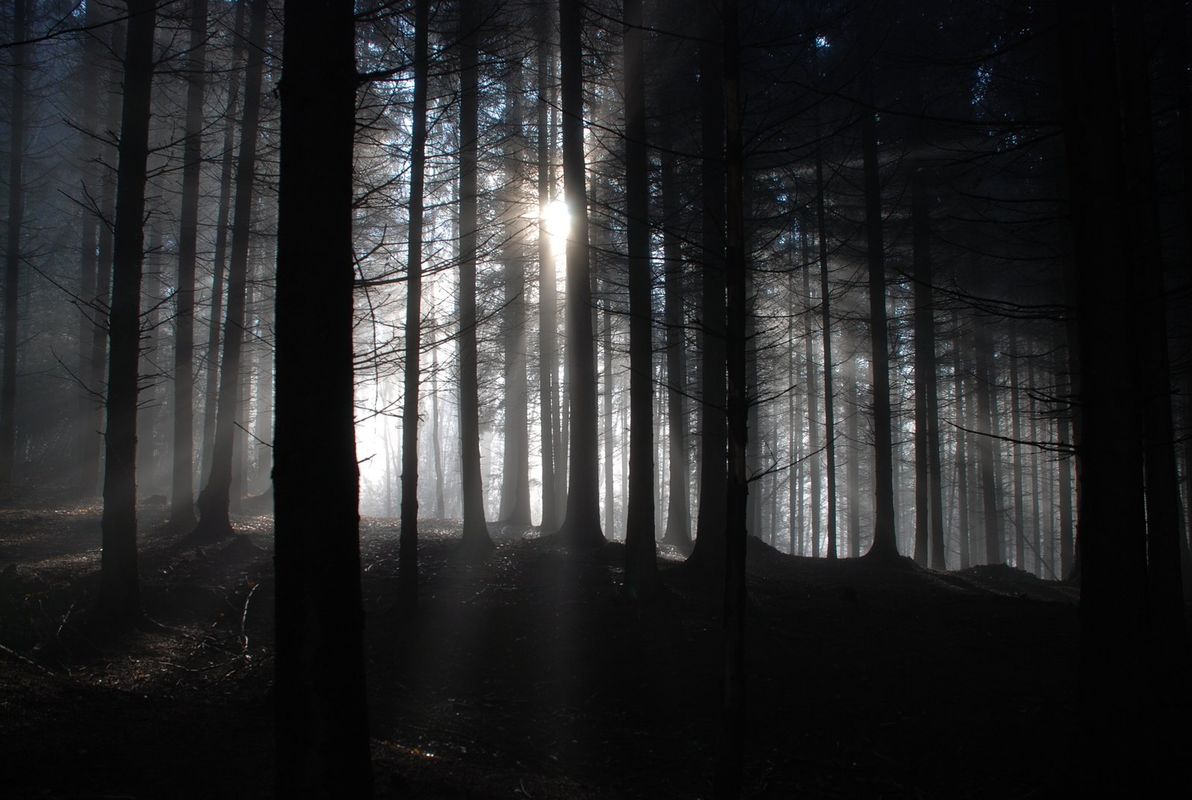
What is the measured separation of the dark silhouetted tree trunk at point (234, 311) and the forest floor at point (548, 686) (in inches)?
48.1

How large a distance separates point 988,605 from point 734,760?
8417 mm

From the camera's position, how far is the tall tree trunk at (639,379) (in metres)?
9.78

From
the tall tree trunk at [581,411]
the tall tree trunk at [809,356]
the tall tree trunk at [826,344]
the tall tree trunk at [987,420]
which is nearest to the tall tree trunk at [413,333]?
the tall tree trunk at [581,411]

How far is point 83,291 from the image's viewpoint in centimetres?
2234

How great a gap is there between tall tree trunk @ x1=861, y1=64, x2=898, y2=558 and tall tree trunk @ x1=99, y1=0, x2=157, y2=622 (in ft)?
44.3

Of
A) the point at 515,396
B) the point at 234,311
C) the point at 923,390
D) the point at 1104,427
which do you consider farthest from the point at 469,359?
the point at 923,390

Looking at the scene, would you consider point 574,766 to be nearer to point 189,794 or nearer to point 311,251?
point 189,794

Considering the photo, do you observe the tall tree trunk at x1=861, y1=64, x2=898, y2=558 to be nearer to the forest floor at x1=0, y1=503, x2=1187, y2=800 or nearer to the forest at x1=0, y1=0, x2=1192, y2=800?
the forest at x1=0, y1=0, x2=1192, y2=800

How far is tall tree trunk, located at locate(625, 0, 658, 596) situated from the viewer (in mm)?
9781

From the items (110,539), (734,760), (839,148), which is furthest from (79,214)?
(734,760)

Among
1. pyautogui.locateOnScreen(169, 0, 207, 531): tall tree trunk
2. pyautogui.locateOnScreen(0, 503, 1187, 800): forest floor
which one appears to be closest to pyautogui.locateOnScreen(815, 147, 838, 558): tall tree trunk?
pyautogui.locateOnScreen(0, 503, 1187, 800): forest floor

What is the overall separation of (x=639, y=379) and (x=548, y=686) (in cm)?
401

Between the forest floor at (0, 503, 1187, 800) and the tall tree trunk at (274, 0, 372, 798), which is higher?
the tall tree trunk at (274, 0, 372, 798)

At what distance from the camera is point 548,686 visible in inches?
325
